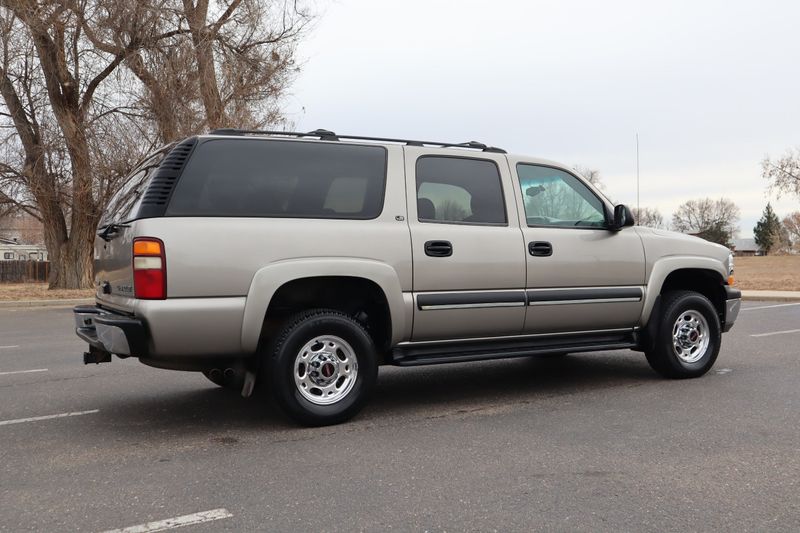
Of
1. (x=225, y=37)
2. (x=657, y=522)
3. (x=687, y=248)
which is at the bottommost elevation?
(x=657, y=522)

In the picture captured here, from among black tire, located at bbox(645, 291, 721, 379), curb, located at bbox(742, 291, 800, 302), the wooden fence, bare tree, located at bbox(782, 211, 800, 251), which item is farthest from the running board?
bare tree, located at bbox(782, 211, 800, 251)

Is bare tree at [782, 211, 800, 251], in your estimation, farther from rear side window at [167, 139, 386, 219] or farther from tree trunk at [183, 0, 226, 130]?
rear side window at [167, 139, 386, 219]

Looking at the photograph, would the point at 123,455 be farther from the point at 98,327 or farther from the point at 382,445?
the point at 382,445

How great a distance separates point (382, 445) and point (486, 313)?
1.51m

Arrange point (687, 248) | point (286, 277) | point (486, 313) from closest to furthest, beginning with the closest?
point (286, 277), point (486, 313), point (687, 248)

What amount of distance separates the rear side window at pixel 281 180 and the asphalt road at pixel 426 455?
1.56 metres

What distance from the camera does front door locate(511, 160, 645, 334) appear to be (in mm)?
6020

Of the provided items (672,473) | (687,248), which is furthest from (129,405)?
(687,248)

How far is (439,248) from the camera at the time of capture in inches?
219

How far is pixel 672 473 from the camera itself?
4.10 meters

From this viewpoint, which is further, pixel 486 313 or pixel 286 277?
pixel 486 313

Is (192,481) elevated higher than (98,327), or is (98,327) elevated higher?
(98,327)

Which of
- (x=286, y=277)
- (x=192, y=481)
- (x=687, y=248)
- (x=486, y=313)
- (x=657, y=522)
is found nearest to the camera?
(x=657, y=522)

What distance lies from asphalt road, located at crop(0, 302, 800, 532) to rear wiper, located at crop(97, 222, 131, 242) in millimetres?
1376
